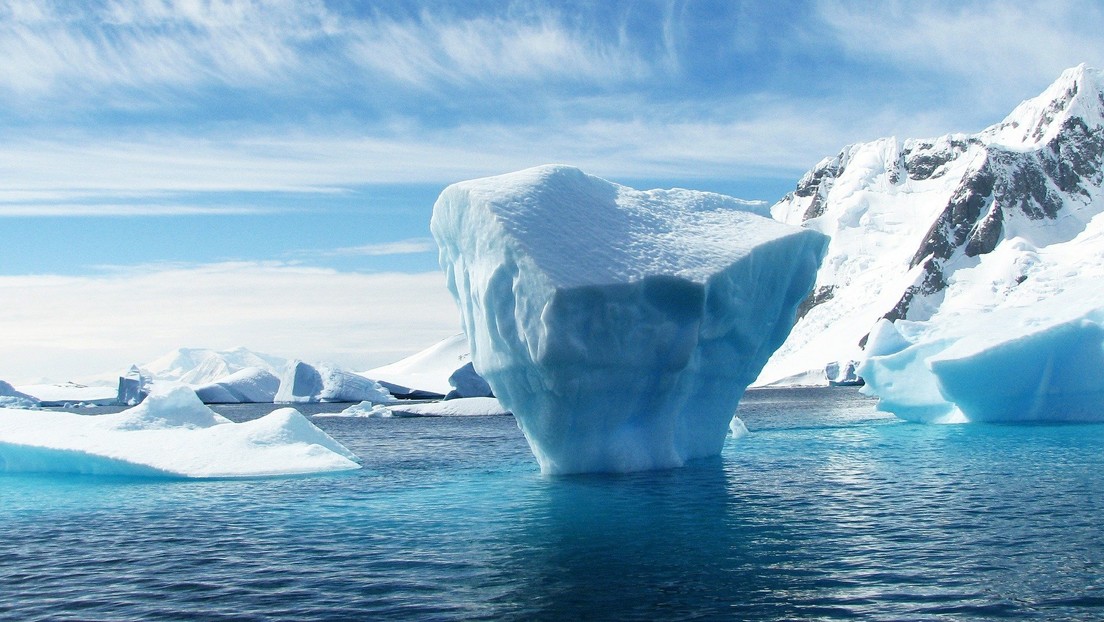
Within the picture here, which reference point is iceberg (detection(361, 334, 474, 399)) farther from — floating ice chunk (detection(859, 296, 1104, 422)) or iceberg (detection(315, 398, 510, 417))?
floating ice chunk (detection(859, 296, 1104, 422))

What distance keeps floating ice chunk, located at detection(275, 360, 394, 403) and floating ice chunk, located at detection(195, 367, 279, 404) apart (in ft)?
27.0

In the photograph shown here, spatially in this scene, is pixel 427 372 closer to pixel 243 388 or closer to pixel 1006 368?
pixel 243 388

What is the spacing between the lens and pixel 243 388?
80.3 meters

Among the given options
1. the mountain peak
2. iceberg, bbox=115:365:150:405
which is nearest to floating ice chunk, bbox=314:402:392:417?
iceberg, bbox=115:365:150:405

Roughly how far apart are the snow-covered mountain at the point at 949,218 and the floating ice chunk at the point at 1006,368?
8905cm

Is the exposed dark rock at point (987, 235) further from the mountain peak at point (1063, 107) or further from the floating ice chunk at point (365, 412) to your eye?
the floating ice chunk at point (365, 412)

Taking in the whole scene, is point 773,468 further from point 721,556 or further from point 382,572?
point 382,572

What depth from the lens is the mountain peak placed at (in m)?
176

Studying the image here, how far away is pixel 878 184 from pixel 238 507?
188 m

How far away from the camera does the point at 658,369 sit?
1845cm

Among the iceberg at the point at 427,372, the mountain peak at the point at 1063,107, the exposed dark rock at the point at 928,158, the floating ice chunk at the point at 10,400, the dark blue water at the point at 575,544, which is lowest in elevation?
the dark blue water at the point at 575,544

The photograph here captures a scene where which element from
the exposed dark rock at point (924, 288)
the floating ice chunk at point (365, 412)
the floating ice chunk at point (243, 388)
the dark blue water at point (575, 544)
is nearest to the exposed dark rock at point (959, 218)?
the exposed dark rock at point (924, 288)

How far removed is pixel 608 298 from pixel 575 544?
18.3 ft

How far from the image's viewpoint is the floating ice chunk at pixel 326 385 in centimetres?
7106
